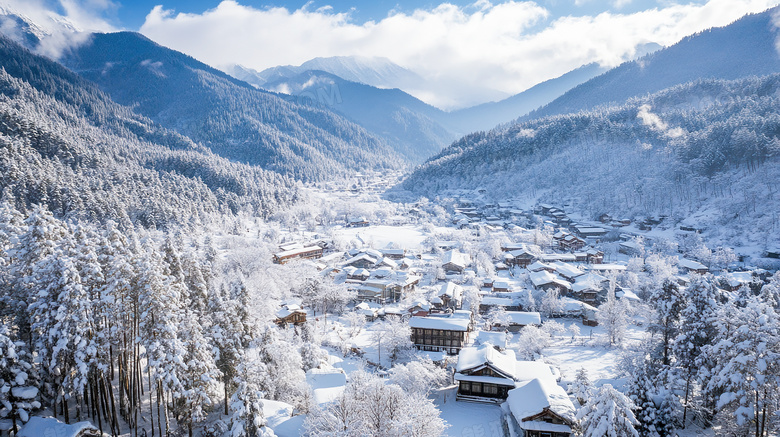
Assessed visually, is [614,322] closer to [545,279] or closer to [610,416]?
[545,279]

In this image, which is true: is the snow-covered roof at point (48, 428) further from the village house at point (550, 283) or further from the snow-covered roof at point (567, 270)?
the snow-covered roof at point (567, 270)

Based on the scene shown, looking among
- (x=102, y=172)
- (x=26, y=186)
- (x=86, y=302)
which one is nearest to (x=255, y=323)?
(x=86, y=302)

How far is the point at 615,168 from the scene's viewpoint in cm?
12125

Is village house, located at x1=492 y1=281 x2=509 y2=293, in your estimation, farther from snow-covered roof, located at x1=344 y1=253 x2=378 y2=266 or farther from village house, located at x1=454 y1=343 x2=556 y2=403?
village house, located at x1=454 y1=343 x2=556 y2=403

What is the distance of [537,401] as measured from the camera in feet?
75.4

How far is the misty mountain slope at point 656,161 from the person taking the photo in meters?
85.8

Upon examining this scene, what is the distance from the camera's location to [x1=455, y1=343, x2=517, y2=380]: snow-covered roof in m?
28.0

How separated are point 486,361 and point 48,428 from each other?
2495 cm

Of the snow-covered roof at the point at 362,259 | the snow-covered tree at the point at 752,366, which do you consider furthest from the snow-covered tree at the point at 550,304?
the snow-covered tree at the point at 752,366

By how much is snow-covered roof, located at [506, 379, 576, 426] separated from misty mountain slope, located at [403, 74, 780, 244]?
245 ft

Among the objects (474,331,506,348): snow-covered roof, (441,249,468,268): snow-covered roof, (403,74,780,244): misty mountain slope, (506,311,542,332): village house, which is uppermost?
(403,74,780,244): misty mountain slope

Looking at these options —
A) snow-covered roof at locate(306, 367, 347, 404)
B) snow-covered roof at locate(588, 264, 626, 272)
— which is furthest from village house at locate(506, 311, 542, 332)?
snow-covered roof at locate(588, 264, 626, 272)

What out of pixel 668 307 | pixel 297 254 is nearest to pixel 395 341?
pixel 668 307

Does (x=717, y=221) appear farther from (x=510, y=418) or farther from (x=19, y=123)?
(x=19, y=123)
